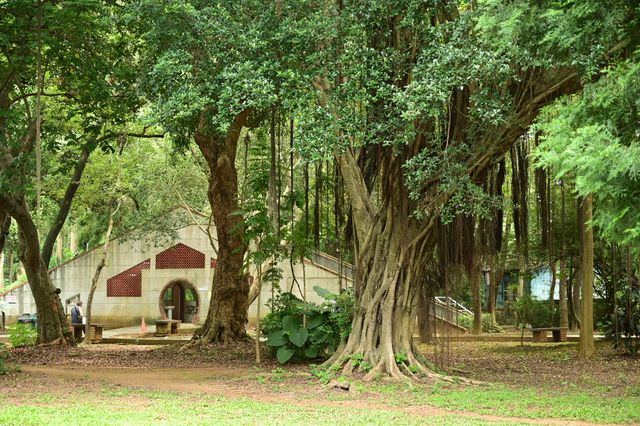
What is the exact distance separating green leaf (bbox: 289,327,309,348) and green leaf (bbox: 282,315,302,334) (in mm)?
106

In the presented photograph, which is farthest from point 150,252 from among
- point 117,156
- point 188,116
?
point 188,116

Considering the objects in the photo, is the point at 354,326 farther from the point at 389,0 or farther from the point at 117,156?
the point at 117,156

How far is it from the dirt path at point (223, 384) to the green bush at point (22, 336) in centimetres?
466

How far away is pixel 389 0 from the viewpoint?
37.7ft

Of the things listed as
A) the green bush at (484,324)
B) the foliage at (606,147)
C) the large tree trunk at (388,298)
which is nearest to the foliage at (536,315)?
the green bush at (484,324)

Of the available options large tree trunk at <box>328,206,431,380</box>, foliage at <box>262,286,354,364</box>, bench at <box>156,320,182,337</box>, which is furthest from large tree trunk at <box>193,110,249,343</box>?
bench at <box>156,320,182,337</box>

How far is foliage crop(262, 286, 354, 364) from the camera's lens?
15086 mm

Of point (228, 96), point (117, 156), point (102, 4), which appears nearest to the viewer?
point (228, 96)

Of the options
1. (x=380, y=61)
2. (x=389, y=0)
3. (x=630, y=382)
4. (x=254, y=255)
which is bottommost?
(x=630, y=382)

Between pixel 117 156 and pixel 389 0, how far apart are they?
13192mm

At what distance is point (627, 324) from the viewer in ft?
53.9

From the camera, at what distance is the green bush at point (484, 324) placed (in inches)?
1060

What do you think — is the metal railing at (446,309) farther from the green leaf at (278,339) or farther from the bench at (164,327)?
the bench at (164,327)

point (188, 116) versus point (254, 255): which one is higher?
point (188, 116)
